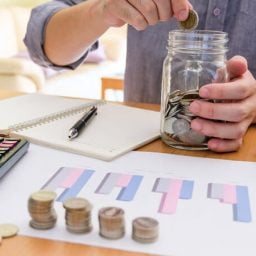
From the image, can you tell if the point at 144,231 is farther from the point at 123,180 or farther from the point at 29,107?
the point at 29,107

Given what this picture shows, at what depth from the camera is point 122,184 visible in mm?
521

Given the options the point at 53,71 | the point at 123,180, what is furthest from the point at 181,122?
the point at 53,71

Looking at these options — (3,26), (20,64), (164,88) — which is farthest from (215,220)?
(3,26)

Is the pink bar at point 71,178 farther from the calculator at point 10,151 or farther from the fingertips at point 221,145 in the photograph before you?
the fingertips at point 221,145

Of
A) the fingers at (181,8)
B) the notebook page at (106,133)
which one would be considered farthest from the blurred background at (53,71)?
the fingers at (181,8)

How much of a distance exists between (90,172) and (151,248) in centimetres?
18

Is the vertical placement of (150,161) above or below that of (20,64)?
above

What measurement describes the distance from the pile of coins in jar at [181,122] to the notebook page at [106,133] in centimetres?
4

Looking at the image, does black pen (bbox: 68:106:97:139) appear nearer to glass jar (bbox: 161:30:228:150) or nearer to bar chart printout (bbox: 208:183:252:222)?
glass jar (bbox: 161:30:228:150)

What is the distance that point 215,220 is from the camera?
17.5 inches

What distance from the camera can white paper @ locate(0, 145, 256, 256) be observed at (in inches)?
15.9

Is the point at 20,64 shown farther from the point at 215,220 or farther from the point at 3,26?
the point at 215,220

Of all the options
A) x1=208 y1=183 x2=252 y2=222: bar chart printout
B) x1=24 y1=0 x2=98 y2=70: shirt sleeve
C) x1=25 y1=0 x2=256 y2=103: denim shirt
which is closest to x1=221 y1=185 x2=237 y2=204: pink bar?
x1=208 y1=183 x2=252 y2=222: bar chart printout

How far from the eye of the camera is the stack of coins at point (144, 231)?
0.40 meters
